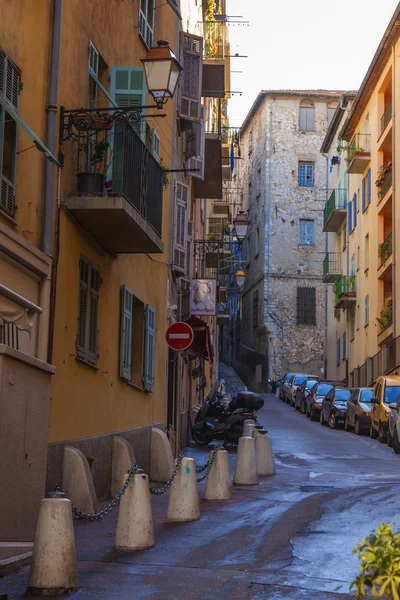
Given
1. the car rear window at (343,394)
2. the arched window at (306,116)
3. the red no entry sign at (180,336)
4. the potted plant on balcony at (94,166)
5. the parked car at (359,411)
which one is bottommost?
the parked car at (359,411)

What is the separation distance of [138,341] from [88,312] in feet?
13.7

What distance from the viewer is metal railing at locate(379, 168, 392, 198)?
39.3m

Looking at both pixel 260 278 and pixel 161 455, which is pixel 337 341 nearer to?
pixel 260 278

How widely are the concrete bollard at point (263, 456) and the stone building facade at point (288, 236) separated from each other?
43981 millimetres

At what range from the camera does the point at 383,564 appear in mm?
3674

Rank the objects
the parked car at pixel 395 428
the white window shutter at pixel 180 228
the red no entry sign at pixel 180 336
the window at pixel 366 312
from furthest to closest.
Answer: the window at pixel 366 312 < the parked car at pixel 395 428 < the white window shutter at pixel 180 228 < the red no entry sign at pixel 180 336

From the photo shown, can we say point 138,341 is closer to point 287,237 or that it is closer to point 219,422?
point 219,422

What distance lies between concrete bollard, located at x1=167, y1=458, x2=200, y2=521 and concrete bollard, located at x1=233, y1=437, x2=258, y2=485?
4.57 meters

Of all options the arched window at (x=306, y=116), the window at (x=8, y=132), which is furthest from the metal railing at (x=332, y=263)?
the window at (x=8, y=132)

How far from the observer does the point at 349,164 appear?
4588cm

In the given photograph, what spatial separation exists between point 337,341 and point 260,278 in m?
12.2

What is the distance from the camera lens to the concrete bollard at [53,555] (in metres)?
7.03

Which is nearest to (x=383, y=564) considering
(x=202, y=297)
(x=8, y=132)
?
(x=8, y=132)

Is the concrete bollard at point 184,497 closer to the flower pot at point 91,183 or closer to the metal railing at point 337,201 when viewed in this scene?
the flower pot at point 91,183
